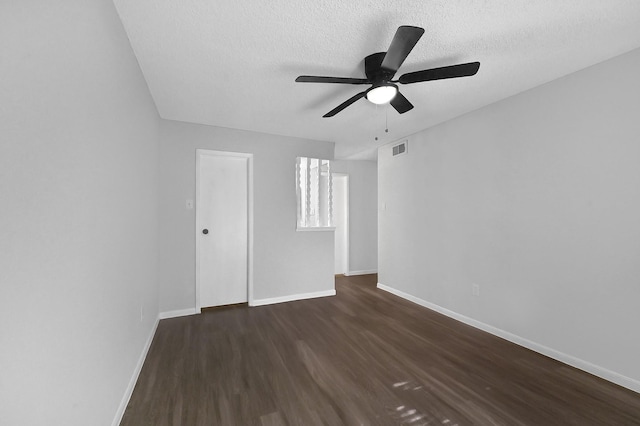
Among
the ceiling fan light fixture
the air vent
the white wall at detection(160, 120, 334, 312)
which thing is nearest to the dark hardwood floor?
the white wall at detection(160, 120, 334, 312)

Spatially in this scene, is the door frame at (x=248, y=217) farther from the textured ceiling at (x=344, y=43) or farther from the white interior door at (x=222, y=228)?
the textured ceiling at (x=344, y=43)

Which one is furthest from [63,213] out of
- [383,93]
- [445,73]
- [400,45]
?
[445,73]

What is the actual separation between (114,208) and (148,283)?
1.39 metres

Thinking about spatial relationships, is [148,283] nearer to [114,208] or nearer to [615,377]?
[114,208]

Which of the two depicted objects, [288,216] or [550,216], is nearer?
[550,216]

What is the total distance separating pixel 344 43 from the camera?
6.50ft

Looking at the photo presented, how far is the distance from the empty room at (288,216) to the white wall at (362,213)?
6.19 feet

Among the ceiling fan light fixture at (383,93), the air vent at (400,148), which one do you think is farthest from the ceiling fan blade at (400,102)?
the air vent at (400,148)

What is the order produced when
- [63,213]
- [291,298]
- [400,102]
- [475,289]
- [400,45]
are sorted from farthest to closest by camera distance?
[291,298], [475,289], [400,102], [400,45], [63,213]

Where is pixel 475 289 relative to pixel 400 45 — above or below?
below

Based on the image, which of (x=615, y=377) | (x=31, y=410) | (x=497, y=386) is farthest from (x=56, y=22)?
(x=615, y=377)

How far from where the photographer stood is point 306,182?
4.33 metres

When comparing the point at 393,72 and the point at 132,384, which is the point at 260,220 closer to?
the point at 132,384

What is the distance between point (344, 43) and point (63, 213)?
6.35ft
